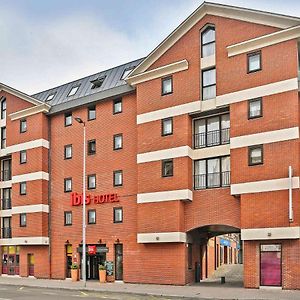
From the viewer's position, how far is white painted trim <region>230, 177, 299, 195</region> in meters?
26.4

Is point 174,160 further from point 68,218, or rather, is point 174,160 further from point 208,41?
point 68,218

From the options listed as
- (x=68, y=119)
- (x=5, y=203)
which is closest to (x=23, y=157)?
(x=5, y=203)

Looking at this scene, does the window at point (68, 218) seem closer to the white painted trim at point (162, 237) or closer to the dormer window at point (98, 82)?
the white painted trim at point (162, 237)

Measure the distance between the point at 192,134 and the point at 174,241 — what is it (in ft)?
21.2

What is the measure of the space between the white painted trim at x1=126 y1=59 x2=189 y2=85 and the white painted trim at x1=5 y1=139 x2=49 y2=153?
30.2 ft

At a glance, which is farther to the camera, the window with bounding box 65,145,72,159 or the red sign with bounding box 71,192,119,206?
the window with bounding box 65,145,72,159

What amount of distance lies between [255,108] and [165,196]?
745 cm

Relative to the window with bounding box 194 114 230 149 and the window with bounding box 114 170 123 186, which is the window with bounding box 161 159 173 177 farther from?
the window with bounding box 114 170 123 186

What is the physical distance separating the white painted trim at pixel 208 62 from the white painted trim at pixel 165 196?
289 inches

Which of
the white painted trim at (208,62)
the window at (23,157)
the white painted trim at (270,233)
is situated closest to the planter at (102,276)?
the white painted trim at (270,233)

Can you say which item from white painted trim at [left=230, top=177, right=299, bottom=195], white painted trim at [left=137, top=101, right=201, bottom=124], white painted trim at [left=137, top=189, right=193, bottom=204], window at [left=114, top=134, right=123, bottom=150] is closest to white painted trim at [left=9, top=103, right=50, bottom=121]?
window at [left=114, top=134, right=123, bottom=150]

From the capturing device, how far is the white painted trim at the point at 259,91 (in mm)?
26856

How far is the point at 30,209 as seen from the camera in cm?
3853

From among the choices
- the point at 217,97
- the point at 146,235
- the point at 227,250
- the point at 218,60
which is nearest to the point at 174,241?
the point at 146,235
